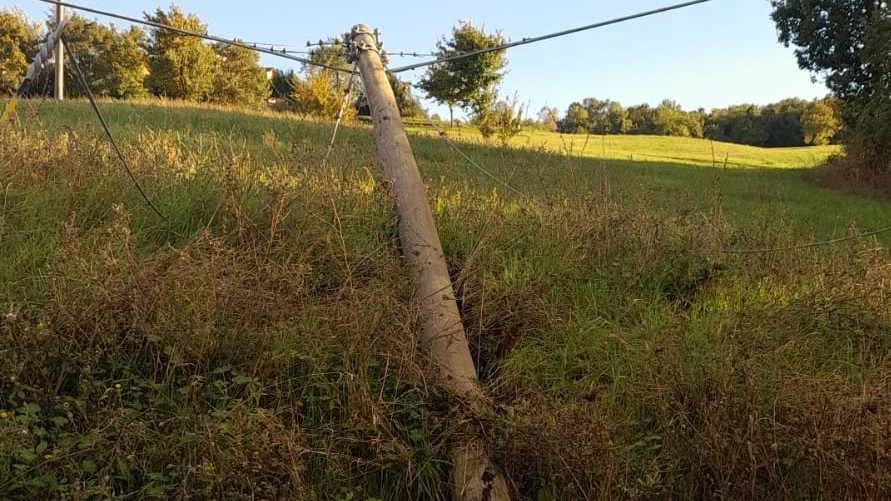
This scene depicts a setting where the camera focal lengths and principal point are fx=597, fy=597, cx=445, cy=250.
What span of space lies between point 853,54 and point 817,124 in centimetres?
3544

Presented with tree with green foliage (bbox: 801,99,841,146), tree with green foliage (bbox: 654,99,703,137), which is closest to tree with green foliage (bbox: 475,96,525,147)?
tree with green foliage (bbox: 654,99,703,137)

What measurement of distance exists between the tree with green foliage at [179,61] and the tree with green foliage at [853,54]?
2572 cm

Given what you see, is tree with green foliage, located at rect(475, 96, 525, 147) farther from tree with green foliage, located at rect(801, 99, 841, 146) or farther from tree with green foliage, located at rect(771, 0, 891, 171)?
tree with green foliage, located at rect(801, 99, 841, 146)

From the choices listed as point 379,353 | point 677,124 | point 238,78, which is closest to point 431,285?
point 379,353

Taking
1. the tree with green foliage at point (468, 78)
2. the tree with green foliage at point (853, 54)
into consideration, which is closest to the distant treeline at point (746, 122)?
the tree with green foliage at point (468, 78)

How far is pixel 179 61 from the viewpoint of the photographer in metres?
29.6

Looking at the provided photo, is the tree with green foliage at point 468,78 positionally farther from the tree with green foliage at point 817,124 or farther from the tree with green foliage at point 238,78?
the tree with green foliage at point 817,124

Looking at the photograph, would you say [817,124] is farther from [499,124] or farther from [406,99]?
[406,99]

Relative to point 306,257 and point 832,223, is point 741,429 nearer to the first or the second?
point 306,257

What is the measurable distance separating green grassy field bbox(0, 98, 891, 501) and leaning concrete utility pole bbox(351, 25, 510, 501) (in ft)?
0.32

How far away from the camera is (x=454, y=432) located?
229cm

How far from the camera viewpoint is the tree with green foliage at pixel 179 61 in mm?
29438

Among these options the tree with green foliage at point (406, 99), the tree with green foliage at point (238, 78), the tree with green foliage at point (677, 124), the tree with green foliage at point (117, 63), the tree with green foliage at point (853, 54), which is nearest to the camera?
the tree with green foliage at point (406, 99)

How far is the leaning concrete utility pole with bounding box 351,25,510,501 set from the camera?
7.15ft
